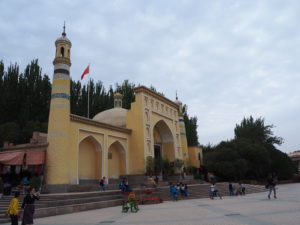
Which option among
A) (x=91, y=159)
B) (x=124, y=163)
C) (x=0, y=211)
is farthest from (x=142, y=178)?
(x=0, y=211)

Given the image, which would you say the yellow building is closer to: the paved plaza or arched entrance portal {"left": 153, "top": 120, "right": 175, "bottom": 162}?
arched entrance portal {"left": 153, "top": 120, "right": 175, "bottom": 162}

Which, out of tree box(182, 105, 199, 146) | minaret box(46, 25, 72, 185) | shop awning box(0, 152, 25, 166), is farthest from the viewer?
tree box(182, 105, 199, 146)

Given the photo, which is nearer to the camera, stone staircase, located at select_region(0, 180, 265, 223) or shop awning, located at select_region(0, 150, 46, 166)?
stone staircase, located at select_region(0, 180, 265, 223)

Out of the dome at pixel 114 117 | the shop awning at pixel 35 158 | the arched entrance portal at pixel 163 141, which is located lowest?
the shop awning at pixel 35 158

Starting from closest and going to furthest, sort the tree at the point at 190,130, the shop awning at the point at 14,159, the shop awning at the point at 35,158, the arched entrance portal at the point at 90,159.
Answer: the shop awning at the point at 35,158, the shop awning at the point at 14,159, the arched entrance portal at the point at 90,159, the tree at the point at 190,130

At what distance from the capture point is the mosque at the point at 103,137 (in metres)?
16.3

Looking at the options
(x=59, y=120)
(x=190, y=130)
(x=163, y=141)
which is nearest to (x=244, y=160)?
(x=163, y=141)

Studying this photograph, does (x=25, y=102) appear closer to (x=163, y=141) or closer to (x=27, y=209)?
(x=163, y=141)

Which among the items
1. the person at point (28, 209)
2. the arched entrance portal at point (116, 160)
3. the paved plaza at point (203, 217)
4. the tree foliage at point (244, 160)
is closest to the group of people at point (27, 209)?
the person at point (28, 209)

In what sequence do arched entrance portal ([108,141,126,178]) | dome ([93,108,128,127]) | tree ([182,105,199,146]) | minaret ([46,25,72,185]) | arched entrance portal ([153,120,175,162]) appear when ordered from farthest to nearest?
tree ([182,105,199,146]), arched entrance portal ([153,120,175,162]), dome ([93,108,128,127]), arched entrance portal ([108,141,126,178]), minaret ([46,25,72,185])

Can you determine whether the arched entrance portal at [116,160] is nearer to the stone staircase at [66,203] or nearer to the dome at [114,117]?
the dome at [114,117]

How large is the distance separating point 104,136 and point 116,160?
3.24 m

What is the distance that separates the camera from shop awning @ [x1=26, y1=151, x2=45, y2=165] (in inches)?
635

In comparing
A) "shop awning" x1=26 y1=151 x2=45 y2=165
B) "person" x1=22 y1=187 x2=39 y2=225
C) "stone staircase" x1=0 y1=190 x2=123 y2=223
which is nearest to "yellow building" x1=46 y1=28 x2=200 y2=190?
"shop awning" x1=26 y1=151 x2=45 y2=165
